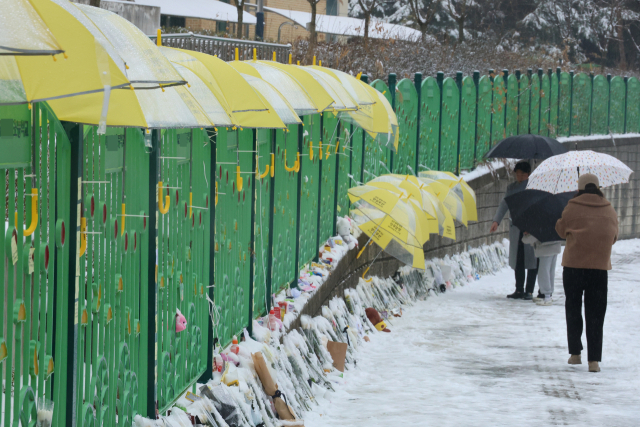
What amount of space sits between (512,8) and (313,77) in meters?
37.4

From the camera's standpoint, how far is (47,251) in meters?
3.15

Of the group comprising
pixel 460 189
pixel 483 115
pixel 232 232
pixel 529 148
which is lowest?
pixel 460 189

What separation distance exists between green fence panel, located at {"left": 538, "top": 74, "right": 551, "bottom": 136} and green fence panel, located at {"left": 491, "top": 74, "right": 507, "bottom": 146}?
1.92m

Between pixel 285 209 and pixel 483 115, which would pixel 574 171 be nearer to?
pixel 285 209

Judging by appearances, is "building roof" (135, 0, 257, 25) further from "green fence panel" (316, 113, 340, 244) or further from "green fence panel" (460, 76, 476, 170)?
"green fence panel" (316, 113, 340, 244)

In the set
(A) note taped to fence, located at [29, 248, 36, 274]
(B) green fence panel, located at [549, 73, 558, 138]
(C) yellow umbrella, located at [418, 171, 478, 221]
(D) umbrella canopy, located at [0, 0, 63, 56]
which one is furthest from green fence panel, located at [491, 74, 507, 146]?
(D) umbrella canopy, located at [0, 0, 63, 56]

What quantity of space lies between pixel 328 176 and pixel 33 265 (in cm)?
651

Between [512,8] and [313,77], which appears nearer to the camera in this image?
[313,77]

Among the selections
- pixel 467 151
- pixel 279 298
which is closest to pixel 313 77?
pixel 279 298

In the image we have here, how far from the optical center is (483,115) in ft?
52.4

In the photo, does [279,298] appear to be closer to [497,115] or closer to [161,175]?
[161,175]

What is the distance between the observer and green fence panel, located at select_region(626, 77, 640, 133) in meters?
22.9

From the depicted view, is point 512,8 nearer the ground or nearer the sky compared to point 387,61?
nearer the sky

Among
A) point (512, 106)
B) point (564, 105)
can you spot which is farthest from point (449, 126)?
point (564, 105)
